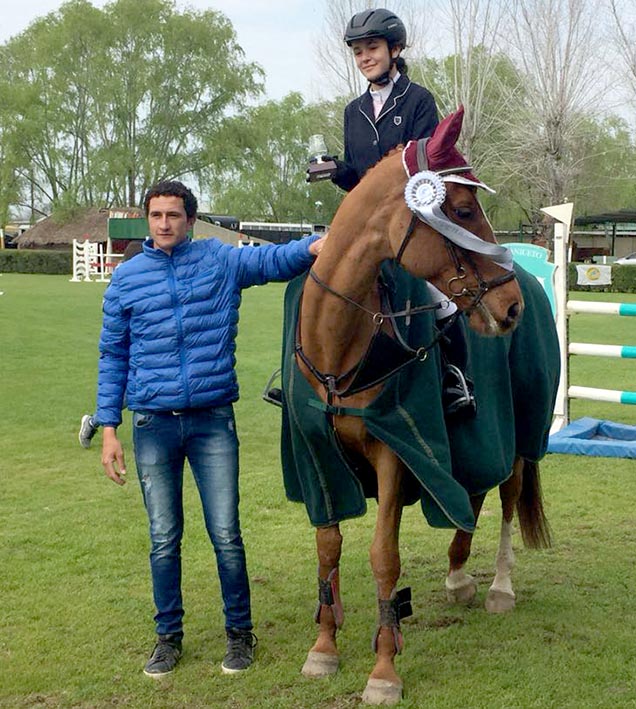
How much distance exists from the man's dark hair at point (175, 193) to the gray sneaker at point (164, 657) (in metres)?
1.98

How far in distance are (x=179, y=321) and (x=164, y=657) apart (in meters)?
1.54

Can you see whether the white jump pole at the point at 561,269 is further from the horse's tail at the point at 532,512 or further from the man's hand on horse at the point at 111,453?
the man's hand on horse at the point at 111,453

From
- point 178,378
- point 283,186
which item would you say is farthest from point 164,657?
point 283,186

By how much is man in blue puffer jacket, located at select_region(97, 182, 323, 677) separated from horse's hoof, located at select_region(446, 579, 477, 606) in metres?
1.26

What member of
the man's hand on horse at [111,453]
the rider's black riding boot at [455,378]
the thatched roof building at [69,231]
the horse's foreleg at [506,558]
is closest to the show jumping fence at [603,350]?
the horse's foreleg at [506,558]

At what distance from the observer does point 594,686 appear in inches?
159

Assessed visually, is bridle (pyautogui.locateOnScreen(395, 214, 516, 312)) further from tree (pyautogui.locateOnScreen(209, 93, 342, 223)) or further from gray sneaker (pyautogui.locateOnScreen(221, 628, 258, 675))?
tree (pyautogui.locateOnScreen(209, 93, 342, 223))

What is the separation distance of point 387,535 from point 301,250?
1318mm

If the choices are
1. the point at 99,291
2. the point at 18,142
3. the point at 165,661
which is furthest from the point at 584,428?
the point at 18,142

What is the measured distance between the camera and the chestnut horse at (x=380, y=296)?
11.9ft

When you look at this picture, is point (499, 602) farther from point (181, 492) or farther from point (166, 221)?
point (166, 221)

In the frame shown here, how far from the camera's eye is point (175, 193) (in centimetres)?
423

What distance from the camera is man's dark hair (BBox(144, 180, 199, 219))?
13.8 feet

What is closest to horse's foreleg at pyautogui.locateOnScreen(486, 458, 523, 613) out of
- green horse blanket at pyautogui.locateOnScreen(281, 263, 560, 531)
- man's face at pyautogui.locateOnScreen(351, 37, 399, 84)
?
green horse blanket at pyautogui.locateOnScreen(281, 263, 560, 531)
